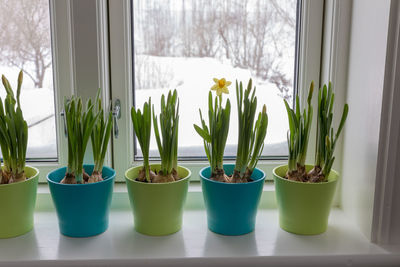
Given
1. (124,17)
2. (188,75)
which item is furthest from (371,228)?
(124,17)

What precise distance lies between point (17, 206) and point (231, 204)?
484 millimetres

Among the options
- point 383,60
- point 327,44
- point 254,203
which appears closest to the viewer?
point 383,60

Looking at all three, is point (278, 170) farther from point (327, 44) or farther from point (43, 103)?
point (43, 103)

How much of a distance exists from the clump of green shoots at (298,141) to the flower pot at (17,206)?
23.8 inches

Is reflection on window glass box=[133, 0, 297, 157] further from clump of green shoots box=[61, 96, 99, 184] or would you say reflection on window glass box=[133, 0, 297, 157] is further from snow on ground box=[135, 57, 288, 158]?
clump of green shoots box=[61, 96, 99, 184]

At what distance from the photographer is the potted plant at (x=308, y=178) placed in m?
0.93

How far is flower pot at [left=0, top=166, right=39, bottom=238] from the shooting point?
2.94ft

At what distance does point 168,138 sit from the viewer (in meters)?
0.93

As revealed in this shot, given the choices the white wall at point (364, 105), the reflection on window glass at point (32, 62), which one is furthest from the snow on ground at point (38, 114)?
the white wall at point (364, 105)

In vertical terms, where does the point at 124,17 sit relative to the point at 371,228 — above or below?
above

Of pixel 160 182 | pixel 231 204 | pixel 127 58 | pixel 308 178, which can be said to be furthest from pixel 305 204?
pixel 127 58

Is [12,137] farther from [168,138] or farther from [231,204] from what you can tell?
[231,204]

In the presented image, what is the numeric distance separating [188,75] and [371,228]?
0.59 m

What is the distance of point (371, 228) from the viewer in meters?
0.91
